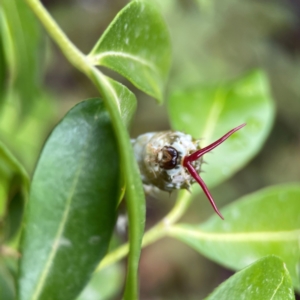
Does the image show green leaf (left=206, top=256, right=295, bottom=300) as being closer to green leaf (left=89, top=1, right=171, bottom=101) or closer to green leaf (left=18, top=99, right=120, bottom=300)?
green leaf (left=18, top=99, right=120, bottom=300)

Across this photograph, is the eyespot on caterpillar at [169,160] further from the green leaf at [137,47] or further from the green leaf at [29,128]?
the green leaf at [29,128]

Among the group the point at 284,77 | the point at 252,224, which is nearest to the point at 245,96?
the point at 252,224

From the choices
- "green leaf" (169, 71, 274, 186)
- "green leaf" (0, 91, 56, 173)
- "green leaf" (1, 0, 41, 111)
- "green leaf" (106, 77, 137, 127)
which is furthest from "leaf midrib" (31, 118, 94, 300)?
"green leaf" (0, 91, 56, 173)

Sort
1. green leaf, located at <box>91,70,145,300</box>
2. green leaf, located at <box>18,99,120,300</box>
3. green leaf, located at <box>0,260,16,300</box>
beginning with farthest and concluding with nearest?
1. green leaf, located at <box>0,260,16,300</box>
2. green leaf, located at <box>18,99,120,300</box>
3. green leaf, located at <box>91,70,145,300</box>

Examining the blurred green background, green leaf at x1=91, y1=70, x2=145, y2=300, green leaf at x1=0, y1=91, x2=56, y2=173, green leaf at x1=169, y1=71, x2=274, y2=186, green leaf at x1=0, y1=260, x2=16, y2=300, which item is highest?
green leaf at x1=91, y1=70, x2=145, y2=300

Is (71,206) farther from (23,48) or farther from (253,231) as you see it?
(23,48)

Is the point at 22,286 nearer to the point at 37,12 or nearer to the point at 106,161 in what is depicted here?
the point at 106,161

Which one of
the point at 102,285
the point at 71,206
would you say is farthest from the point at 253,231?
the point at 102,285
